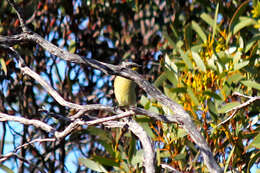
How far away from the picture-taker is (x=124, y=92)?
9.98 feet

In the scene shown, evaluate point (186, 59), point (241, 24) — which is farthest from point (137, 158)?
point (241, 24)

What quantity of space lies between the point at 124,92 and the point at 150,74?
0.28 metres

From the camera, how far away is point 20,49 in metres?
2.64

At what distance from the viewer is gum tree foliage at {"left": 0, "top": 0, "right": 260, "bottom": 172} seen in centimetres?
155

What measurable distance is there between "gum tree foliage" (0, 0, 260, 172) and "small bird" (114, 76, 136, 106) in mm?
83

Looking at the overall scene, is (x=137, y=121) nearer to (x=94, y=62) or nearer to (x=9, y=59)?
(x=94, y=62)

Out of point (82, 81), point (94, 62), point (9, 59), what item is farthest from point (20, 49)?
point (94, 62)

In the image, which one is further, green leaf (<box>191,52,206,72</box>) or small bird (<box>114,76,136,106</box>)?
small bird (<box>114,76,136,106</box>)

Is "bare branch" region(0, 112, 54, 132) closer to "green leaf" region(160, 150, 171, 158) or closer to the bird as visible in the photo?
"green leaf" region(160, 150, 171, 158)

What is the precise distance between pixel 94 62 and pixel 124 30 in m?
2.18

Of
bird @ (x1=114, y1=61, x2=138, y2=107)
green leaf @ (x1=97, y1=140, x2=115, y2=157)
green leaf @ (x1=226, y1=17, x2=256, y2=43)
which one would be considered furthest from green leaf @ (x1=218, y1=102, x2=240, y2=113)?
bird @ (x1=114, y1=61, x2=138, y2=107)

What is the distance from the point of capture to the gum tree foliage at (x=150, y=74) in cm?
155

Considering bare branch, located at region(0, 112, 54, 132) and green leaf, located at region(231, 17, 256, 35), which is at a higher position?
green leaf, located at region(231, 17, 256, 35)

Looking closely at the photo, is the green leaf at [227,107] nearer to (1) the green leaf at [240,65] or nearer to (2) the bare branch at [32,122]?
(1) the green leaf at [240,65]
